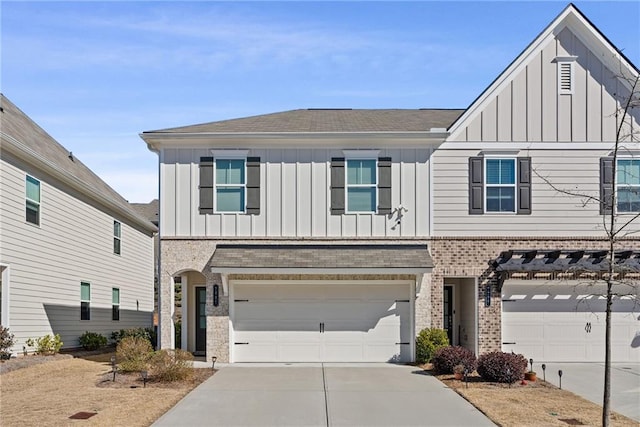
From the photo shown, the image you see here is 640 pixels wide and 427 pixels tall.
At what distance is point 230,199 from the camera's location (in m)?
19.4

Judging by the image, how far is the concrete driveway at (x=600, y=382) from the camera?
13.7m

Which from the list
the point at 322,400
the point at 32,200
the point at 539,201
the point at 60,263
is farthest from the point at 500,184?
the point at 60,263

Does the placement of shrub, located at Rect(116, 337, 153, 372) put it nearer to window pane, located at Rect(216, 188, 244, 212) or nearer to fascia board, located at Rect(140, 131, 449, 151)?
window pane, located at Rect(216, 188, 244, 212)

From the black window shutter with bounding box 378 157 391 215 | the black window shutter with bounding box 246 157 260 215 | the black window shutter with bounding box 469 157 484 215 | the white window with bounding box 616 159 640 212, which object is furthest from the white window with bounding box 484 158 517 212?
the black window shutter with bounding box 246 157 260 215

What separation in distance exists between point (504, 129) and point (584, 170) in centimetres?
248

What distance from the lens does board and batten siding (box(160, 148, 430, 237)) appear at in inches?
762

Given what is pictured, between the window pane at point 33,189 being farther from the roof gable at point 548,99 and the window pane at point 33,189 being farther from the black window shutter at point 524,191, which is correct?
the black window shutter at point 524,191

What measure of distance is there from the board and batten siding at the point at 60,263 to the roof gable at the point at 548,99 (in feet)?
39.5

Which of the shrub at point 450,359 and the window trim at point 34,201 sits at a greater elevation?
the window trim at point 34,201

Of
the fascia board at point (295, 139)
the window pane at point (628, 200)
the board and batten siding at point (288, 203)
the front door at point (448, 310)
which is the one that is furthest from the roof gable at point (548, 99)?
the front door at point (448, 310)

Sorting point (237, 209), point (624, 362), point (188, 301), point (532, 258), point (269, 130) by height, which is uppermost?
point (269, 130)

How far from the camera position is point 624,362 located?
19.5 meters

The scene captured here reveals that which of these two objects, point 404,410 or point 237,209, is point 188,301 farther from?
point 404,410

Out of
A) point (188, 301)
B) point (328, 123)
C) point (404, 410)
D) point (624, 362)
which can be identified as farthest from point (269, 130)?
point (624, 362)
